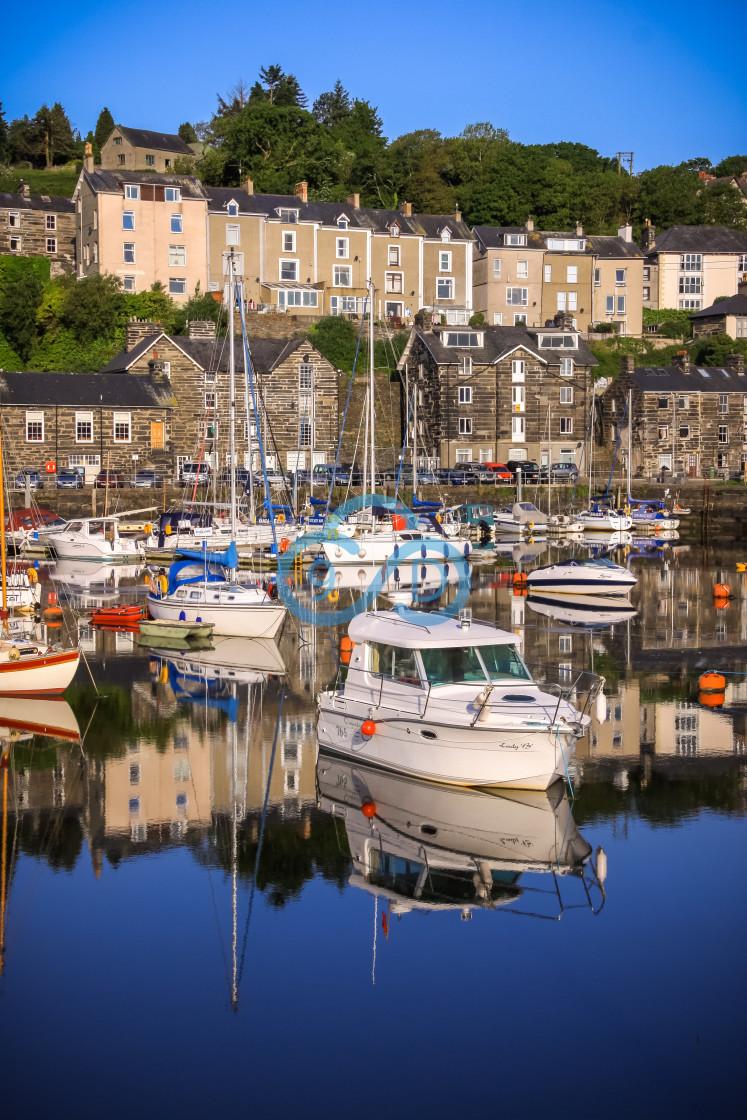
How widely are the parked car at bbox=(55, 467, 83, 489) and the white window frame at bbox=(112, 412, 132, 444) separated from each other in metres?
4.17

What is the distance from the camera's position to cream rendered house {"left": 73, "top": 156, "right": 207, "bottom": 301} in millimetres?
78688

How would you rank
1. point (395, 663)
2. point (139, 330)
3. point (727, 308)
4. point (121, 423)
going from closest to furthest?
point (395, 663), point (121, 423), point (139, 330), point (727, 308)

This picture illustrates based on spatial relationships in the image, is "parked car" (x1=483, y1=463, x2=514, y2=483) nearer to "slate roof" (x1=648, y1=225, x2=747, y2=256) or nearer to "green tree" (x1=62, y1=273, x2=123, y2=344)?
"green tree" (x1=62, y1=273, x2=123, y2=344)

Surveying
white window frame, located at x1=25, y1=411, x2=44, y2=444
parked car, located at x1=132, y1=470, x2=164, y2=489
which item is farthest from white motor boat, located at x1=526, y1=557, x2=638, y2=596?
white window frame, located at x1=25, y1=411, x2=44, y2=444

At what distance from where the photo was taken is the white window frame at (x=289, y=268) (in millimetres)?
83250

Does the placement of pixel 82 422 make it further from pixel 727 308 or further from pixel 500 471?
pixel 727 308

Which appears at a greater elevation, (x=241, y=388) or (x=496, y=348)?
(x=496, y=348)

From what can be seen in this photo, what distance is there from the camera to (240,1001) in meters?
12.7

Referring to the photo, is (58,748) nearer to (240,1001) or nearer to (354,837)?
(354,837)

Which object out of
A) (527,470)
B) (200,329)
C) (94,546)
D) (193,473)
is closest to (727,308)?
(527,470)

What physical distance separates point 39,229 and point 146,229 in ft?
42.4

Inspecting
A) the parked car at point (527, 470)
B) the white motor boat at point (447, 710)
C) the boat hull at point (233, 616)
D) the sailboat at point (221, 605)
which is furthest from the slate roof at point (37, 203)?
the white motor boat at point (447, 710)

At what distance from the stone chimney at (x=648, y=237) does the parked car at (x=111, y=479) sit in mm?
A: 50492

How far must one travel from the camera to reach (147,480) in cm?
6556
